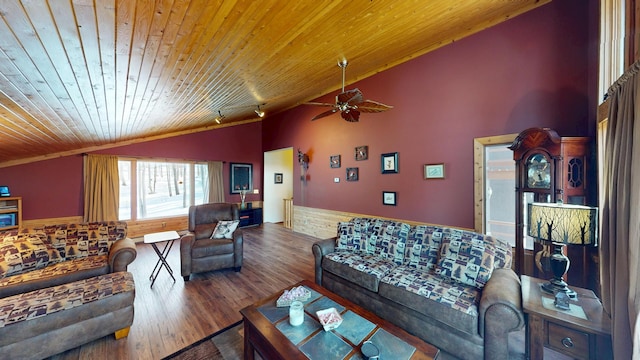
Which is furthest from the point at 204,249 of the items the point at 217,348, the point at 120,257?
the point at 217,348

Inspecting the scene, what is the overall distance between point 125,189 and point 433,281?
6.59m

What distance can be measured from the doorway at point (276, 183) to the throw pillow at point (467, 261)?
5.93 meters

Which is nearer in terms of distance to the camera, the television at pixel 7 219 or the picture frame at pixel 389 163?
the television at pixel 7 219

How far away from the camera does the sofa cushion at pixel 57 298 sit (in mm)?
1696

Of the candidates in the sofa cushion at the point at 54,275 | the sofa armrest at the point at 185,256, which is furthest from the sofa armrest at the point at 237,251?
the sofa cushion at the point at 54,275

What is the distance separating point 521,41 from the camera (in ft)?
9.06

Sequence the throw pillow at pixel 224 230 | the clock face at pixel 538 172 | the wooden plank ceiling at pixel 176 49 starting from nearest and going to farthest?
the wooden plank ceiling at pixel 176 49 < the clock face at pixel 538 172 < the throw pillow at pixel 224 230

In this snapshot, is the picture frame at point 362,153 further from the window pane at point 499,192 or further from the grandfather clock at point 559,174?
the grandfather clock at point 559,174

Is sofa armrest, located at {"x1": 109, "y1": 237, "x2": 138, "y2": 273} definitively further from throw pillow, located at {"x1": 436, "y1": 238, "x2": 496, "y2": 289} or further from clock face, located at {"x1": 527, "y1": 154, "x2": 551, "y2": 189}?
clock face, located at {"x1": 527, "y1": 154, "x2": 551, "y2": 189}

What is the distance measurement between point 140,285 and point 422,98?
16.9 ft

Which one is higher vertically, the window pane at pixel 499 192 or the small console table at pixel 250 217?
the window pane at pixel 499 192

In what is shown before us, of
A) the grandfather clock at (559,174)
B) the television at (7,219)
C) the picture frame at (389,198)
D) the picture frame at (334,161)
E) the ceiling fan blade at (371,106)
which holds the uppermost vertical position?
the ceiling fan blade at (371,106)

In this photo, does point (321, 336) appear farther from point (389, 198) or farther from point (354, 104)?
point (389, 198)

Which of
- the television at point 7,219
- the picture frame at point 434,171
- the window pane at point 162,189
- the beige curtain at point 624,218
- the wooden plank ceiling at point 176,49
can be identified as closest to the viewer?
the beige curtain at point 624,218
